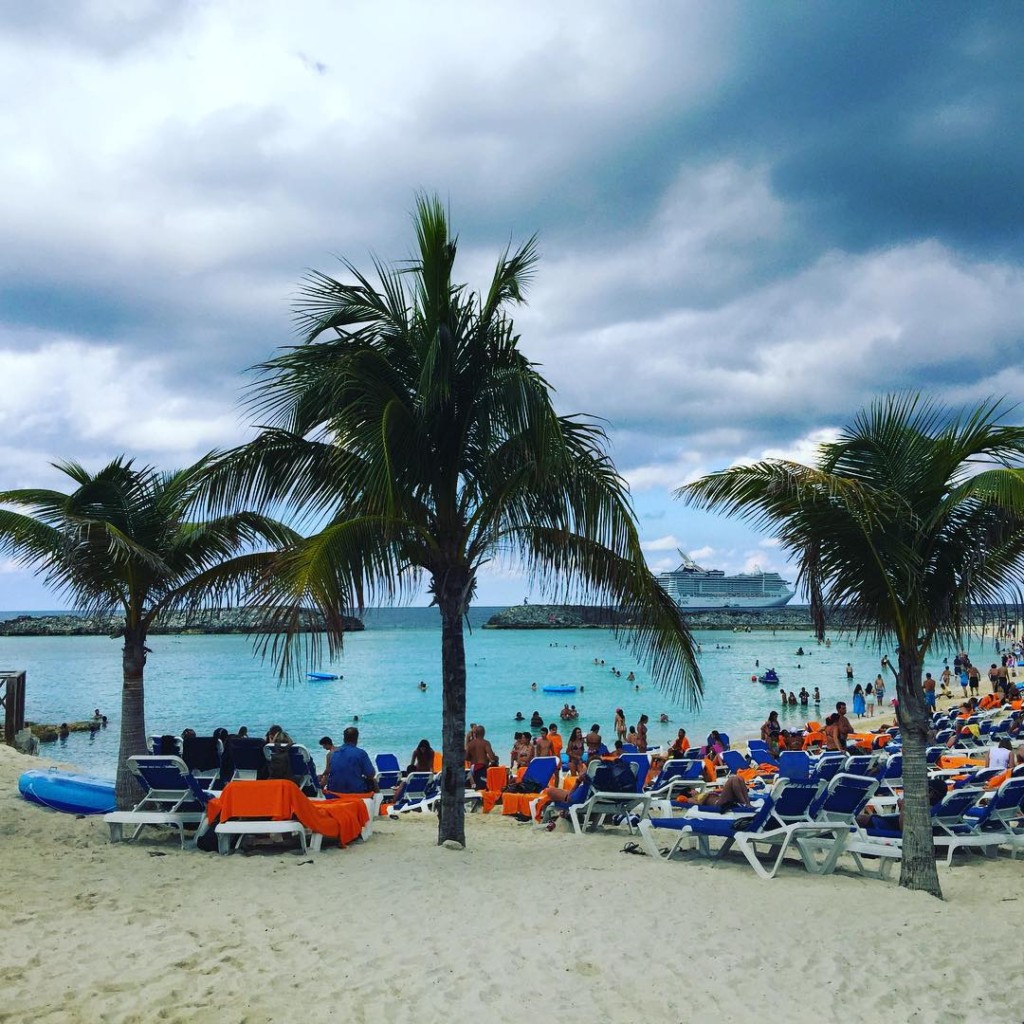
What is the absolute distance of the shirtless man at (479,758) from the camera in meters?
13.8

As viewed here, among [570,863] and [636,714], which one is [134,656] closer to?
[570,863]

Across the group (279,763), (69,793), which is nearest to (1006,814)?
(279,763)

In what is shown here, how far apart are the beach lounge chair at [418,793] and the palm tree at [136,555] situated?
156 inches

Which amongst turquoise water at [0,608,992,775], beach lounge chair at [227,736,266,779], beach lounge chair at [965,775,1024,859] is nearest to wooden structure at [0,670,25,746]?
turquoise water at [0,608,992,775]

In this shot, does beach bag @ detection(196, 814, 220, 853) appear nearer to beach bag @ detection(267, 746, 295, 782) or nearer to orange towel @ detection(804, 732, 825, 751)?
beach bag @ detection(267, 746, 295, 782)

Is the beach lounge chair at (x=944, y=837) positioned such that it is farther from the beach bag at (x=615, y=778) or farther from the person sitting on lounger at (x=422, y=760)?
the person sitting on lounger at (x=422, y=760)

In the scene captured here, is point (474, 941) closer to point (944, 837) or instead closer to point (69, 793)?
point (944, 837)

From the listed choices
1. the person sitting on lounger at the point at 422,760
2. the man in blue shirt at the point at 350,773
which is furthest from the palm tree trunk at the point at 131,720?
the person sitting on lounger at the point at 422,760

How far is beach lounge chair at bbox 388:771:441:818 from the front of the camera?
12445 millimetres

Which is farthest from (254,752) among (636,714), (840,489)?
(636,714)

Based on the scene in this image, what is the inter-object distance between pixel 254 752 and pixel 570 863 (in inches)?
136

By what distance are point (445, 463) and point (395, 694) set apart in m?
47.9

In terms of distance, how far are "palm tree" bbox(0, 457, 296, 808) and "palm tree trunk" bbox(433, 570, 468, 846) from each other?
199 centimetres

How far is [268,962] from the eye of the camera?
4895 millimetres
